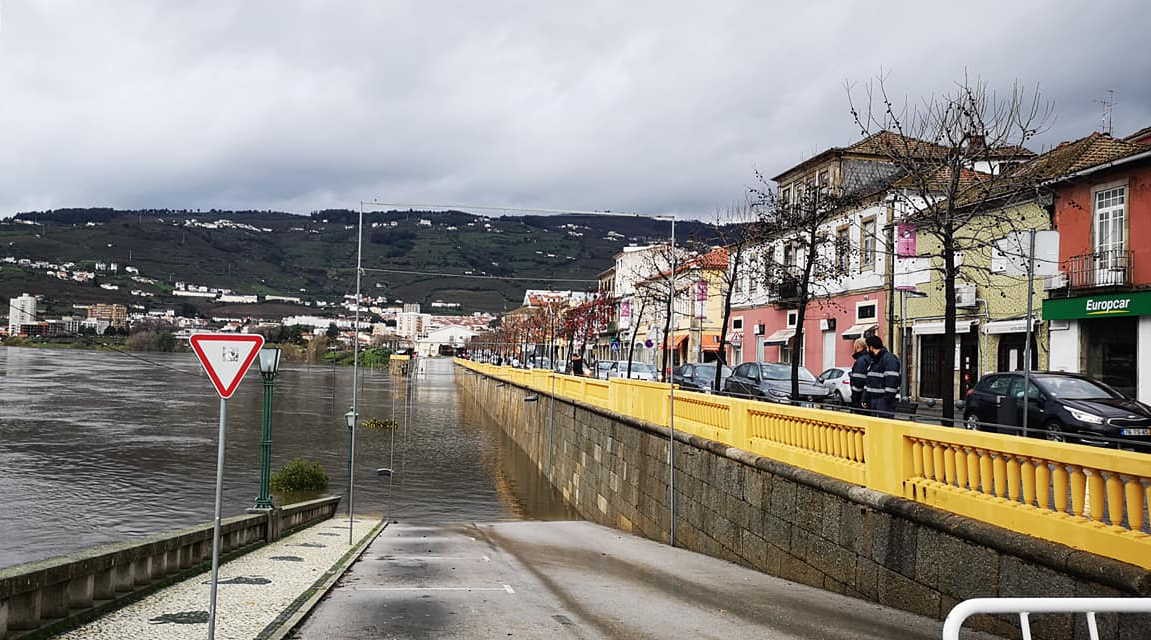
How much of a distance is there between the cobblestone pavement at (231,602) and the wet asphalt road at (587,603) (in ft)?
1.72

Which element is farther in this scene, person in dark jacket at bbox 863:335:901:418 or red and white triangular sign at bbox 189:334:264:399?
person in dark jacket at bbox 863:335:901:418

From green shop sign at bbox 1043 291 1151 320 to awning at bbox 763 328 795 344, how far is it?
15958mm

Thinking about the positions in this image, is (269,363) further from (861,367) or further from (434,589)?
(861,367)

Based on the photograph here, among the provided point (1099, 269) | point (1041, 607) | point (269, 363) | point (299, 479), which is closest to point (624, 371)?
point (299, 479)

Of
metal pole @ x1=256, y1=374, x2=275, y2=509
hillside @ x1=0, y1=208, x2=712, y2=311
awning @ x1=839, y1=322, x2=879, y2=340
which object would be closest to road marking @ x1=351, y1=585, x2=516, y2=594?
metal pole @ x1=256, y1=374, x2=275, y2=509

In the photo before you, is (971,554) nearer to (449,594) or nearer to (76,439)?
(449,594)

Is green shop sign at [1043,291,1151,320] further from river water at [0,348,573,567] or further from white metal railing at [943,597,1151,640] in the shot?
white metal railing at [943,597,1151,640]

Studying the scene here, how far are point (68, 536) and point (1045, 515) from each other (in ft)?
78.9

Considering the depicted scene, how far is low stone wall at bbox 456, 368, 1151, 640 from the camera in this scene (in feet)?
20.2

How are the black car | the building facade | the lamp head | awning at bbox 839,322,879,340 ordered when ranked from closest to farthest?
the black car
the lamp head
the building facade
awning at bbox 839,322,879,340

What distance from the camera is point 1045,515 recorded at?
6.45 m

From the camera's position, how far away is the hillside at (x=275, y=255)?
316 feet

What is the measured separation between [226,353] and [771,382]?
21.9m

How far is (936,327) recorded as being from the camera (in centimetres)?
3216
